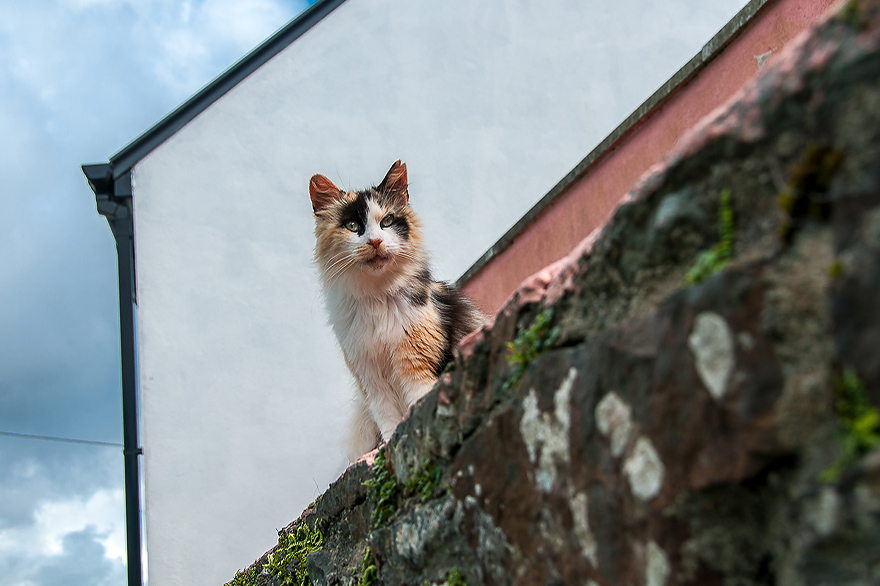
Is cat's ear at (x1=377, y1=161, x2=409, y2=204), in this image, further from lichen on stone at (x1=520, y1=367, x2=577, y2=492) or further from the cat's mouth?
lichen on stone at (x1=520, y1=367, x2=577, y2=492)

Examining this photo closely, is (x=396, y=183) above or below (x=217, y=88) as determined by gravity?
below

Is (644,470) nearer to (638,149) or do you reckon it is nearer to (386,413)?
(386,413)

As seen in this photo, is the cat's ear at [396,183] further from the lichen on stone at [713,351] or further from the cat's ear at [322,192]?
the lichen on stone at [713,351]

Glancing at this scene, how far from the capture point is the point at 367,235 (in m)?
3.85

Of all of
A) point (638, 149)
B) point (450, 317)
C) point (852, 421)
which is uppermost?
point (638, 149)

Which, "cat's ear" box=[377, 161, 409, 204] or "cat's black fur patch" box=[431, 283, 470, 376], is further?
"cat's ear" box=[377, 161, 409, 204]

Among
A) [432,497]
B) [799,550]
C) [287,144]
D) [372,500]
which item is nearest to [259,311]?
[287,144]

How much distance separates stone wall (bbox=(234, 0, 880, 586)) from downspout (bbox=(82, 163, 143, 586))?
5.90 meters

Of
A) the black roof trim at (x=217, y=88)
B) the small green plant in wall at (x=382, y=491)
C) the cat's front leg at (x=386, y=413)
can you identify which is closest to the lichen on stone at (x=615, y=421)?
the small green plant in wall at (x=382, y=491)

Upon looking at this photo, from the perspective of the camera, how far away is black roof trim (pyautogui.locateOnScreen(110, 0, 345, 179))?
7.15 m

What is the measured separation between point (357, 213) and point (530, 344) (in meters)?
2.69

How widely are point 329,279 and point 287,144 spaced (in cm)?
426

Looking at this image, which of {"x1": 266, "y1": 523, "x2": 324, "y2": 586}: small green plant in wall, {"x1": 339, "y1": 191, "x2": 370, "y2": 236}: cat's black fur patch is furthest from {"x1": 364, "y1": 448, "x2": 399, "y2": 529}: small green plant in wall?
{"x1": 339, "y1": 191, "x2": 370, "y2": 236}: cat's black fur patch

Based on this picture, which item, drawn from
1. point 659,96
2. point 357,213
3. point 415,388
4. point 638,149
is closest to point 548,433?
point 415,388
